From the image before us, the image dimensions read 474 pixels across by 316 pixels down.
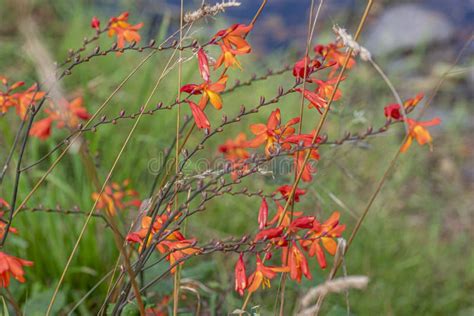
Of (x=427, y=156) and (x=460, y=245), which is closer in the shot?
(x=460, y=245)

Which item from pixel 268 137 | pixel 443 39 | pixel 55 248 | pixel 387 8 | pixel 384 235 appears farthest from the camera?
pixel 387 8

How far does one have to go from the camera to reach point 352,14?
5863mm

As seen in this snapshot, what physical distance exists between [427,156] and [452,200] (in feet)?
1.56

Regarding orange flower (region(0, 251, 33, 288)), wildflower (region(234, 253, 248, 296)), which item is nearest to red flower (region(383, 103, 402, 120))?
wildflower (region(234, 253, 248, 296))

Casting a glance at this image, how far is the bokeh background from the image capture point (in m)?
2.63

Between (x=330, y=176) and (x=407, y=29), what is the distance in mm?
3297

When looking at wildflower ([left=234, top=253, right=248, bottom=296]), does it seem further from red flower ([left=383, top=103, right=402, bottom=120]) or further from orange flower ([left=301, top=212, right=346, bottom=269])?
red flower ([left=383, top=103, right=402, bottom=120])

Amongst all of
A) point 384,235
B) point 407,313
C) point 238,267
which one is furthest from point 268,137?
point 384,235

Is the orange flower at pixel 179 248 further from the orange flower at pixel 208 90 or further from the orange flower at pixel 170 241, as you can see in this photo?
the orange flower at pixel 208 90

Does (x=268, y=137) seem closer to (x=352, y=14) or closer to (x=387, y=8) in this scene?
(x=352, y=14)

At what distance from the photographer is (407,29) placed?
6.50 m

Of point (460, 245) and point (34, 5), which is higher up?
point (34, 5)

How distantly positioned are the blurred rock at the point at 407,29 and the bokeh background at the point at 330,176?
0.02 meters

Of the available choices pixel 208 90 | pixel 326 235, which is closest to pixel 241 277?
pixel 326 235
